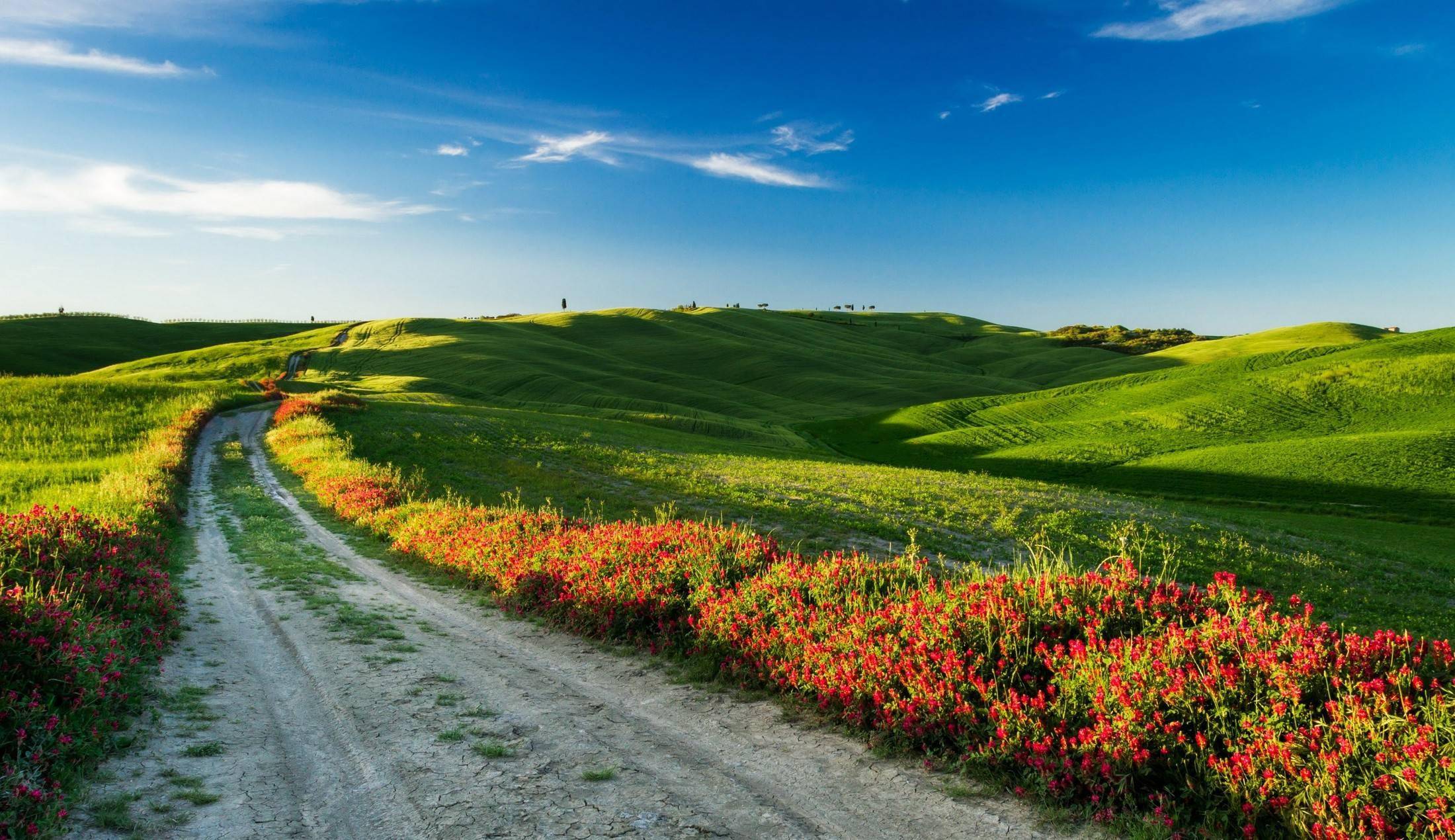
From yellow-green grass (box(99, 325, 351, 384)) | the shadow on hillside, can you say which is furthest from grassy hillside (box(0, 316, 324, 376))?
the shadow on hillside

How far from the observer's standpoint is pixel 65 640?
7156 millimetres

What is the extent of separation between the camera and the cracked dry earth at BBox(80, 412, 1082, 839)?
18.4ft

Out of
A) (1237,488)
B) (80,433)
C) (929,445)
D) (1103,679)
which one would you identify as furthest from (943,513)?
(80,433)

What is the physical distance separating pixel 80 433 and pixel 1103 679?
44546mm

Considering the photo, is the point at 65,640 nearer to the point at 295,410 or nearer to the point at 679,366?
the point at 295,410

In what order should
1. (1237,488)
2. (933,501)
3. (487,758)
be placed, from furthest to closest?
(1237,488)
(933,501)
(487,758)

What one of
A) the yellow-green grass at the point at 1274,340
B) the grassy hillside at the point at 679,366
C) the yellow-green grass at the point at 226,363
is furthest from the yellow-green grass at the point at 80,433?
the yellow-green grass at the point at 1274,340

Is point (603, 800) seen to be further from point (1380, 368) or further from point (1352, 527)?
point (1380, 368)

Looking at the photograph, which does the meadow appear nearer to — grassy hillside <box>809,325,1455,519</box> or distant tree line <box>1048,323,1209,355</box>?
grassy hillside <box>809,325,1455,519</box>

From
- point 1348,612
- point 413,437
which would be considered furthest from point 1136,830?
point 413,437

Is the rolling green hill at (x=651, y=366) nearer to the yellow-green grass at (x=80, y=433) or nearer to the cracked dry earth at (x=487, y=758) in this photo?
the yellow-green grass at (x=80, y=433)

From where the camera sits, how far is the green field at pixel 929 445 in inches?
762

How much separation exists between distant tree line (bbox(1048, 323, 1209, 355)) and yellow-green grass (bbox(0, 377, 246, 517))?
16014 centimetres

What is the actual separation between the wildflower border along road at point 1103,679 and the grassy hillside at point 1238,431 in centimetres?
3420
